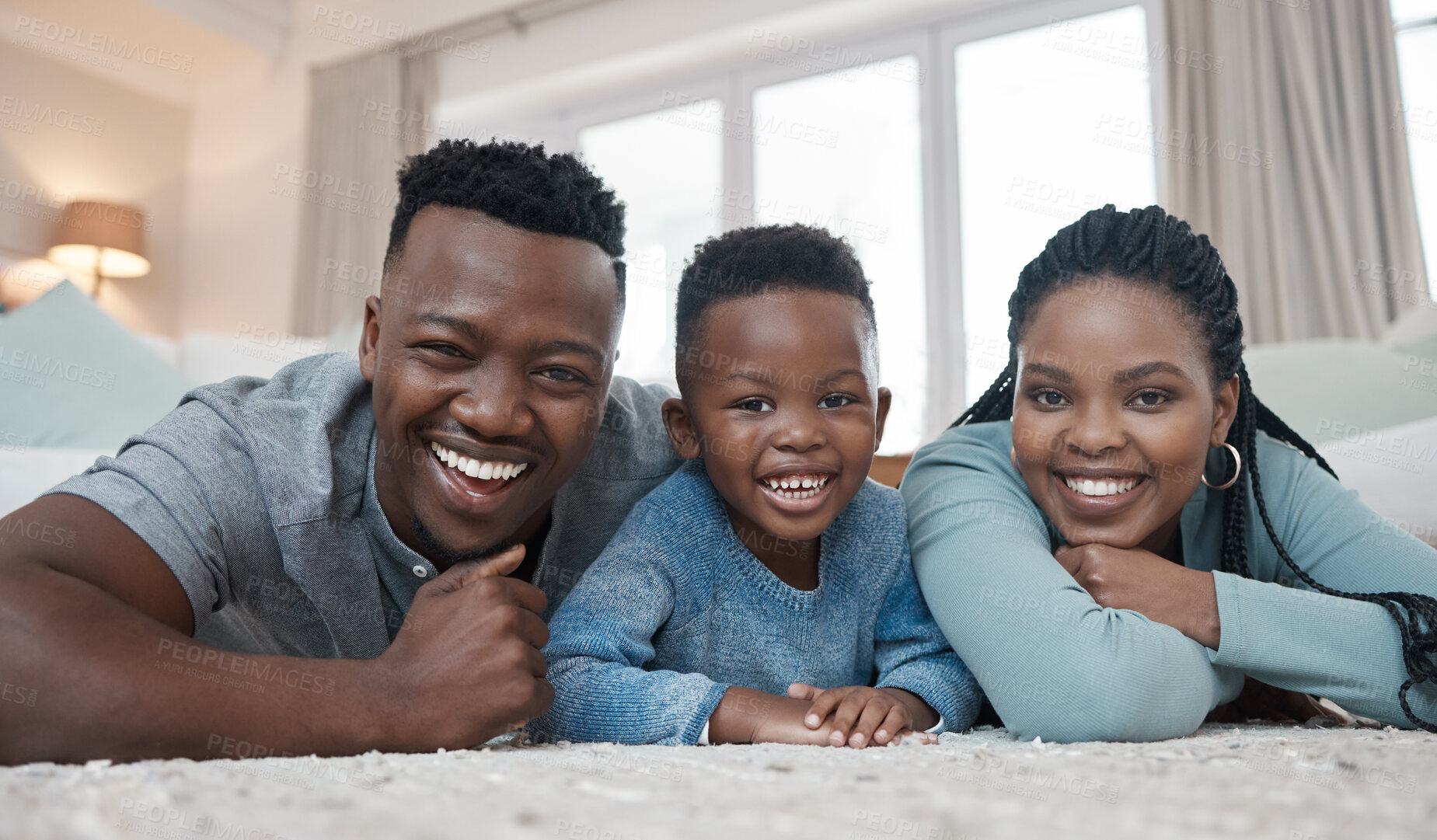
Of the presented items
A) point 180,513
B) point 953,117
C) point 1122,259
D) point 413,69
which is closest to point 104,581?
point 180,513

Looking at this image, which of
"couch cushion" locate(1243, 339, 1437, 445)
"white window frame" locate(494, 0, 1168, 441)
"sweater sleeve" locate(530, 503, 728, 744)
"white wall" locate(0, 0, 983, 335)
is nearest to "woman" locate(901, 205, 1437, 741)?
"sweater sleeve" locate(530, 503, 728, 744)

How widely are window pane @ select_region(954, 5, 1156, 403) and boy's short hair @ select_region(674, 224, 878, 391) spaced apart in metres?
2.61

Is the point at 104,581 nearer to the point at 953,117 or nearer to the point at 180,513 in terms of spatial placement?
the point at 180,513

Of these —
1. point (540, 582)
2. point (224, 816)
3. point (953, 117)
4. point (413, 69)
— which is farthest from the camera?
point (413, 69)

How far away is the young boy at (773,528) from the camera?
111 cm

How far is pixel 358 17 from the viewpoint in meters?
5.39

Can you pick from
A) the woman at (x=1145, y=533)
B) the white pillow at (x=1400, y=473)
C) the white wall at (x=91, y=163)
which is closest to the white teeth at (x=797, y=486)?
the woman at (x=1145, y=533)

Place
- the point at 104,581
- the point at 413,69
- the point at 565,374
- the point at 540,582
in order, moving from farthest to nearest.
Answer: the point at 413,69 < the point at 540,582 < the point at 565,374 < the point at 104,581

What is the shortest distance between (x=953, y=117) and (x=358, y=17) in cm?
329

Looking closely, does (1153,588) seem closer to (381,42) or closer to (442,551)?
(442,551)

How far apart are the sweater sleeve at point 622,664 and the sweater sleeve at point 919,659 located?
0.26 metres

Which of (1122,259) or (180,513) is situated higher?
(1122,259)

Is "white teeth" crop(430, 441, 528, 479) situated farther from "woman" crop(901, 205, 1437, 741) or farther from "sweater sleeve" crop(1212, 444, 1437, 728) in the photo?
"sweater sleeve" crop(1212, 444, 1437, 728)

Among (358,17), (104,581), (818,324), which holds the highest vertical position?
(358,17)
